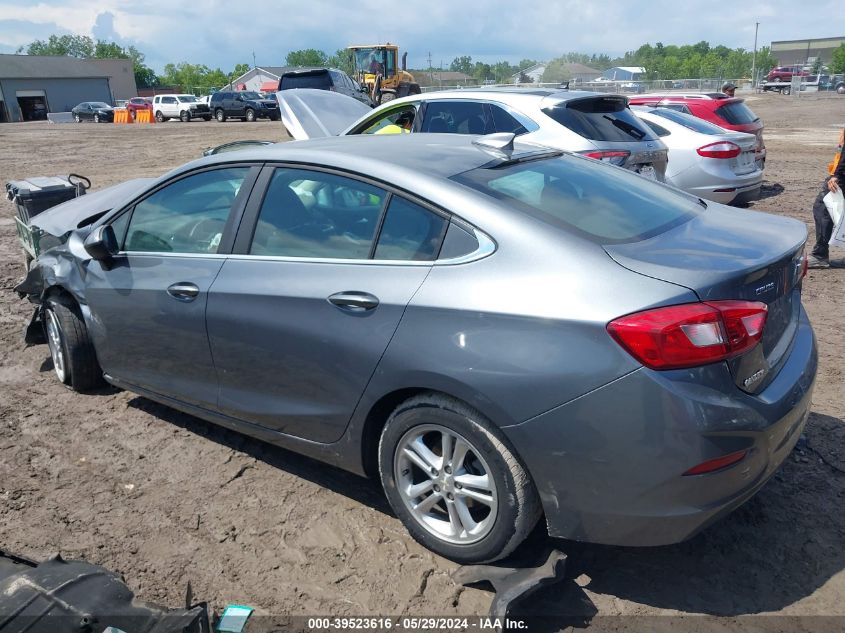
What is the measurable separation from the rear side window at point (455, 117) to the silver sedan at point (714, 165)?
3.71 metres

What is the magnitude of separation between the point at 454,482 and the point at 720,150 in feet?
27.5

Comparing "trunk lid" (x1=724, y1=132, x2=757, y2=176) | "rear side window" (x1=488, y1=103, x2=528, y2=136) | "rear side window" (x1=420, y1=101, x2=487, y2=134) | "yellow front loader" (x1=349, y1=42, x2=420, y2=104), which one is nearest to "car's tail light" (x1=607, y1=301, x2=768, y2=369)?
"rear side window" (x1=488, y1=103, x2=528, y2=136)

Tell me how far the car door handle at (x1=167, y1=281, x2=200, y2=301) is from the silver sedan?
7663 millimetres

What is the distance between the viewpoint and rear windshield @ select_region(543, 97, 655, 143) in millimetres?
6676

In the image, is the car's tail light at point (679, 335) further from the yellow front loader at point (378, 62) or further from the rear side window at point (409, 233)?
the yellow front loader at point (378, 62)

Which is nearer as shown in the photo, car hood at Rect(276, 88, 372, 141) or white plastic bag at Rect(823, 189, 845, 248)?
white plastic bag at Rect(823, 189, 845, 248)

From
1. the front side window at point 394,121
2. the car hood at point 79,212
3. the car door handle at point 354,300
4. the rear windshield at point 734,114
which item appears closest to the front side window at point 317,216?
the car door handle at point 354,300

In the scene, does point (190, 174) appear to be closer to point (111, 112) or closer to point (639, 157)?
point (639, 157)

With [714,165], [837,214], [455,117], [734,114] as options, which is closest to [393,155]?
[455,117]

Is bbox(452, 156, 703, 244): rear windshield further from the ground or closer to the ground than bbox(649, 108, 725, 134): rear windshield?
closer to the ground

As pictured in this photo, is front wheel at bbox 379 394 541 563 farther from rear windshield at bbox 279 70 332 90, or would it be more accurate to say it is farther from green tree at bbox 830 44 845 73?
green tree at bbox 830 44 845 73

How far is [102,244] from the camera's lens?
13.0 feet

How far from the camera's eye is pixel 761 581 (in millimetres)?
2805

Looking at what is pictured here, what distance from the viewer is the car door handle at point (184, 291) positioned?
354 centimetres
